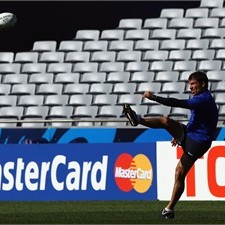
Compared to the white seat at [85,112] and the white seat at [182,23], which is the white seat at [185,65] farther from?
the white seat at [85,112]

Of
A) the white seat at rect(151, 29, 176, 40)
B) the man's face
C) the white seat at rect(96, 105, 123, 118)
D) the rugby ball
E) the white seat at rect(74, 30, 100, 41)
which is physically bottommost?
the man's face

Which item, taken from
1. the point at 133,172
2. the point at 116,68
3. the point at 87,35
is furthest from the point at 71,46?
the point at 133,172

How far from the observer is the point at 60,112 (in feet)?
79.9

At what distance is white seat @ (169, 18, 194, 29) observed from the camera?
2559 centimetres

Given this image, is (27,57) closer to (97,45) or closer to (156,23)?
(97,45)

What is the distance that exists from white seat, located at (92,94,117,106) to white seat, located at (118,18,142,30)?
270cm

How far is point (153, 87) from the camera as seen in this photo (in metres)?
24.2

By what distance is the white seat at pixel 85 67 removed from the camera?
2556cm

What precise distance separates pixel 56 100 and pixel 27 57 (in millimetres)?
2331

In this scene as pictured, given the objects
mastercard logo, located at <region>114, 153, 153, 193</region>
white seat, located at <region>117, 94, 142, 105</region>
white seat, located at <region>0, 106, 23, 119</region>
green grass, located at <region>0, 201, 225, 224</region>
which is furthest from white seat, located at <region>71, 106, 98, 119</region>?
green grass, located at <region>0, 201, 225, 224</region>

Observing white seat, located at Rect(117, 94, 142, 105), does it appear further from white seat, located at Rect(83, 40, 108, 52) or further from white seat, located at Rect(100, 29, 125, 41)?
white seat, located at Rect(100, 29, 125, 41)

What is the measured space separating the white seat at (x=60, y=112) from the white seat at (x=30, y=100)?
0.72 metres

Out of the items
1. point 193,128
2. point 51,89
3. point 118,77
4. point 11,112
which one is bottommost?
point 193,128

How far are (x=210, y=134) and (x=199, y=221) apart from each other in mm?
1462
